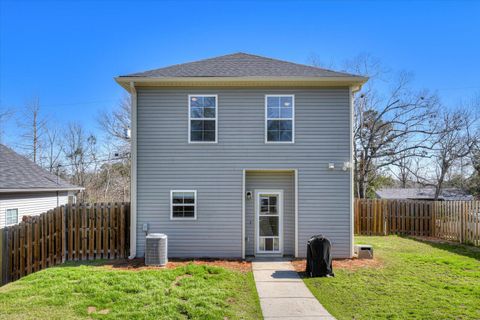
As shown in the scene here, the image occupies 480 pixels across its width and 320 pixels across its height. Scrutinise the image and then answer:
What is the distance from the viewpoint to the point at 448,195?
2445 centimetres

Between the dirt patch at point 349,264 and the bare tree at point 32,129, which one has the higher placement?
the bare tree at point 32,129

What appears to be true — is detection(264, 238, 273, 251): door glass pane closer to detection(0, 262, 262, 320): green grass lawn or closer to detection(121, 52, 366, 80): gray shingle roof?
detection(0, 262, 262, 320): green grass lawn

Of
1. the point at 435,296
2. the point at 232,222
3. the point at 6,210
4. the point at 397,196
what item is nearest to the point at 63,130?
the point at 6,210

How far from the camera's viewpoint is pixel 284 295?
5.73 meters

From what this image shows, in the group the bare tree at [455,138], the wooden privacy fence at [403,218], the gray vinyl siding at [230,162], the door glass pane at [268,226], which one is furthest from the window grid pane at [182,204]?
the bare tree at [455,138]

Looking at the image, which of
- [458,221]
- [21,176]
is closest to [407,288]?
[458,221]

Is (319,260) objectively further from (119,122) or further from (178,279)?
(119,122)

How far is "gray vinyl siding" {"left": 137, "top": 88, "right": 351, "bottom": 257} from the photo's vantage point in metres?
8.62

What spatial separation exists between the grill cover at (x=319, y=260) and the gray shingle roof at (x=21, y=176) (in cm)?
1158

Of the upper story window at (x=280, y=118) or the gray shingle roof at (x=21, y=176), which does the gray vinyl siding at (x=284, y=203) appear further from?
the gray shingle roof at (x=21, y=176)

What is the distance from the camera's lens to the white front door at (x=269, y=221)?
891 cm

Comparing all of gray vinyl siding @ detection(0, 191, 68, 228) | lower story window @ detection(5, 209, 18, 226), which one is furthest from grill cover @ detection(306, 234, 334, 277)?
lower story window @ detection(5, 209, 18, 226)

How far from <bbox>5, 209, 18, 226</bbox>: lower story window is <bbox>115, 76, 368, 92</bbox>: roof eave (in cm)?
786

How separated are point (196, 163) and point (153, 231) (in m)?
2.41
